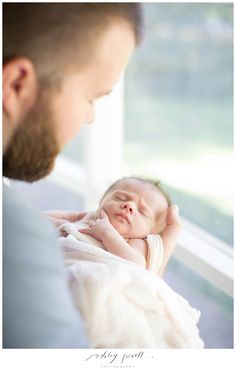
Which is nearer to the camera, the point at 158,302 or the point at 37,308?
the point at 37,308

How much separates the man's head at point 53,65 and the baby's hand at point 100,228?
0.57 ft

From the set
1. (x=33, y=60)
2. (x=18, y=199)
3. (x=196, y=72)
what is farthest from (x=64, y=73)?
(x=196, y=72)

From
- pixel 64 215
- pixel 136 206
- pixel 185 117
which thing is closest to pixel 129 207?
pixel 136 206

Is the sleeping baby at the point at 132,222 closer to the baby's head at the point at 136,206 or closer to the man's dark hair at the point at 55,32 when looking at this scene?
the baby's head at the point at 136,206

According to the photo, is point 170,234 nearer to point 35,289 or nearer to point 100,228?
point 100,228

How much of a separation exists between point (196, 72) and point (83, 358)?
2.77 feet

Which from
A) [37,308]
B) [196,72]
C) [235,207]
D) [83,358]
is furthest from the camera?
[196,72]

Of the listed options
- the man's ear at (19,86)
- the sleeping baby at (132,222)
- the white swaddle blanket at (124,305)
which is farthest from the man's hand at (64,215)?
the man's ear at (19,86)

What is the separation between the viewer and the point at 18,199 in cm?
94

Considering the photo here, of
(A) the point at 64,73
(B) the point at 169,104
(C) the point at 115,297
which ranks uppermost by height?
(A) the point at 64,73

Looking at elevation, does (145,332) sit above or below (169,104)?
below

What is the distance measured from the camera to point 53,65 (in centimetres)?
92

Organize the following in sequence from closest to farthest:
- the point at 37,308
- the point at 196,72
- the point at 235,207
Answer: the point at 37,308
the point at 235,207
the point at 196,72

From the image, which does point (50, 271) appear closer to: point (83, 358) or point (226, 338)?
point (83, 358)
